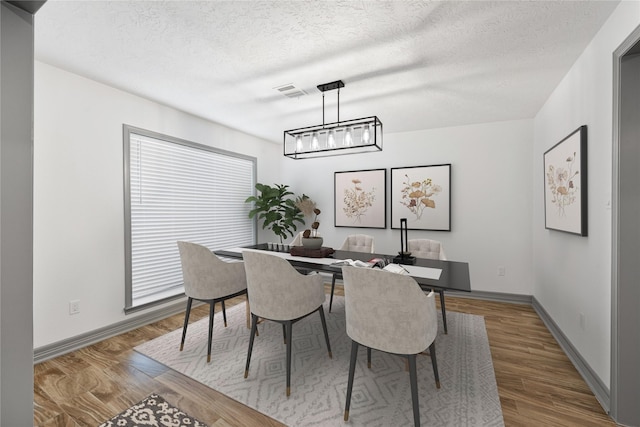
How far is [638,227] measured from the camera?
1652mm

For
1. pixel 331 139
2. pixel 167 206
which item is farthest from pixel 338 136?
pixel 167 206

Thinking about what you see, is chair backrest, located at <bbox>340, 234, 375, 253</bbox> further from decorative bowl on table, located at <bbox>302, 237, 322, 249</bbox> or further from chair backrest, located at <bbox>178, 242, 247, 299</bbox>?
chair backrest, located at <bbox>178, 242, 247, 299</bbox>

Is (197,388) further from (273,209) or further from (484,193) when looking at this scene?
(484,193)

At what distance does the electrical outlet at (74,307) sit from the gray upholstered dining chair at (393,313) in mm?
2574

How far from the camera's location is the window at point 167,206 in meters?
3.12

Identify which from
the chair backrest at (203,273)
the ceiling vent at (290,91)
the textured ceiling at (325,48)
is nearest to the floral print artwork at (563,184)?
the textured ceiling at (325,48)

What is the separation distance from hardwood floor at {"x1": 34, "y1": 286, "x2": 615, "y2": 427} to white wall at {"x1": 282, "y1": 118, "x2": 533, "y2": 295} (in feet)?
4.04

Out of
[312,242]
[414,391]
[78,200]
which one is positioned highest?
[78,200]

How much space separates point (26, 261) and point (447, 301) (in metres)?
4.16

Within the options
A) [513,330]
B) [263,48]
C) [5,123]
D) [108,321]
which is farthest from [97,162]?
[513,330]

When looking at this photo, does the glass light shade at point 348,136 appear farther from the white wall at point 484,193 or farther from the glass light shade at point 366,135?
the white wall at point 484,193

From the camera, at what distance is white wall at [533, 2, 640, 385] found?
1817 mm

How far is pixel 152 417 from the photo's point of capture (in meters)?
1.76

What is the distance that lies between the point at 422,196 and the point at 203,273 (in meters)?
3.19
